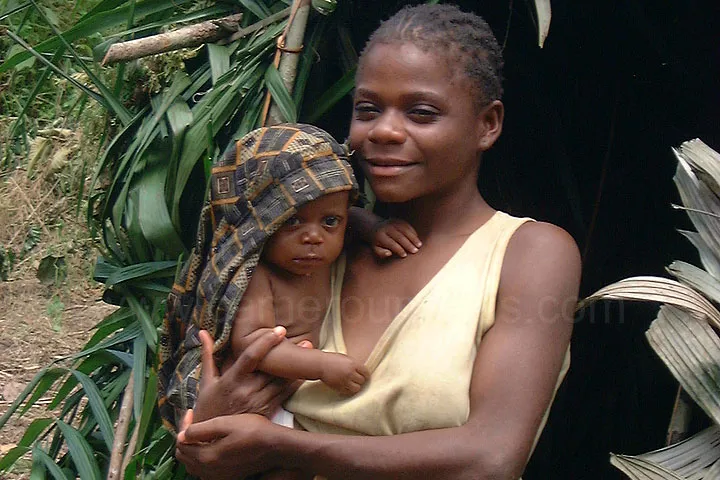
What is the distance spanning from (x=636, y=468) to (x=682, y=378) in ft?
0.50

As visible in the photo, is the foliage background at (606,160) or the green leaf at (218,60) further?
the foliage background at (606,160)

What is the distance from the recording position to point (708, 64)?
2221mm

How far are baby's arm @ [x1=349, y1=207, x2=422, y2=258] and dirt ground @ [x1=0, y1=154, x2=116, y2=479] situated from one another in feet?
6.25

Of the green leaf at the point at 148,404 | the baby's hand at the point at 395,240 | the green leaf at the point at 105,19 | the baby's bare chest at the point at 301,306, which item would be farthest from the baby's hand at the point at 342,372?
the green leaf at the point at 105,19

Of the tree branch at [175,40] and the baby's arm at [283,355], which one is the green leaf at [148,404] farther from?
the tree branch at [175,40]

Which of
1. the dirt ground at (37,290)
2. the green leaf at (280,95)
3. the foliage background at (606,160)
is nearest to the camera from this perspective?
the green leaf at (280,95)

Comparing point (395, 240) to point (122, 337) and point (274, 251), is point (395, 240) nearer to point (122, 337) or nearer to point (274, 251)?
point (274, 251)

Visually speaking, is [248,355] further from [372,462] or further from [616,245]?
[616,245]

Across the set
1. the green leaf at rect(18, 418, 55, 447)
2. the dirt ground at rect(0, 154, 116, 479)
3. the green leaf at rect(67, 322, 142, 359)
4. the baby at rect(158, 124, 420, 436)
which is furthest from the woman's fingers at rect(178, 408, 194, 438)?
the dirt ground at rect(0, 154, 116, 479)

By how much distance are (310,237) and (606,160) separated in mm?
1087

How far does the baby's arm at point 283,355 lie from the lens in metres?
1.50

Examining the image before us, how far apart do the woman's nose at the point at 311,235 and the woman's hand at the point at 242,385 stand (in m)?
0.14

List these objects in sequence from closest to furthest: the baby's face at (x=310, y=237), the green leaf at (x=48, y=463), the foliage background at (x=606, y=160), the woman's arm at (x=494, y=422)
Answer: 1. the woman's arm at (x=494, y=422)
2. the baby's face at (x=310, y=237)
3. the green leaf at (x=48, y=463)
4. the foliage background at (x=606, y=160)

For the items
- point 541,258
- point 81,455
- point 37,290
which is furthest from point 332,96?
point 37,290
